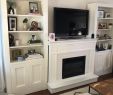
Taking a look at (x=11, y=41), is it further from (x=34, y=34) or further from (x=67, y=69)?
(x=67, y=69)

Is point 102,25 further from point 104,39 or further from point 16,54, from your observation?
point 16,54

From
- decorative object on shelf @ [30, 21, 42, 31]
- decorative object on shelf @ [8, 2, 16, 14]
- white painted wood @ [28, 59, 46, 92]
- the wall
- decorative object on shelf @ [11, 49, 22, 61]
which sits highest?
the wall

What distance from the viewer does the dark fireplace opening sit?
125 inches

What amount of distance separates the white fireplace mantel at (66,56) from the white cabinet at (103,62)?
14.8 inches

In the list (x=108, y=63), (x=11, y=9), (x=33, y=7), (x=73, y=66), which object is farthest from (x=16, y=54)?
(x=108, y=63)

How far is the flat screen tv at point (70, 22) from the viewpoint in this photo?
3.02 m

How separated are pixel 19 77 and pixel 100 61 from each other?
2181mm

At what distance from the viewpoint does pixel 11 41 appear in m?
2.69

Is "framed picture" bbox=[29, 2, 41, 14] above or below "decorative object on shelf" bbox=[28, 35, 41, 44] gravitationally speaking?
above

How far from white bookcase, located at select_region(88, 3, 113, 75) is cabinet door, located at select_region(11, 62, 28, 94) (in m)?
1.88

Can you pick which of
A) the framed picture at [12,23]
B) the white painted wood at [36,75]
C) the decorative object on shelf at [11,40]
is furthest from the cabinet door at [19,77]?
the framed picture at [12,23]

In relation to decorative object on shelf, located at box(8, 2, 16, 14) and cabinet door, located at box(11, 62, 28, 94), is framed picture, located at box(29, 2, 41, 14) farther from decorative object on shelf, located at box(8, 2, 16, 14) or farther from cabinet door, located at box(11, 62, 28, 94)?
cabinet door, located at box(11, 62, 28, 94)

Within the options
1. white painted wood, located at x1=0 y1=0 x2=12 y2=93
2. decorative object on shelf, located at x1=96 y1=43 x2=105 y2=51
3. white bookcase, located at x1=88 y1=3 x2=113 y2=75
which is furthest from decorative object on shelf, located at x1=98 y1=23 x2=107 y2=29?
white painted wood, located at x1=0 y1=0 x2=12 y2=93

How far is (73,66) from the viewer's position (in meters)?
3.31
